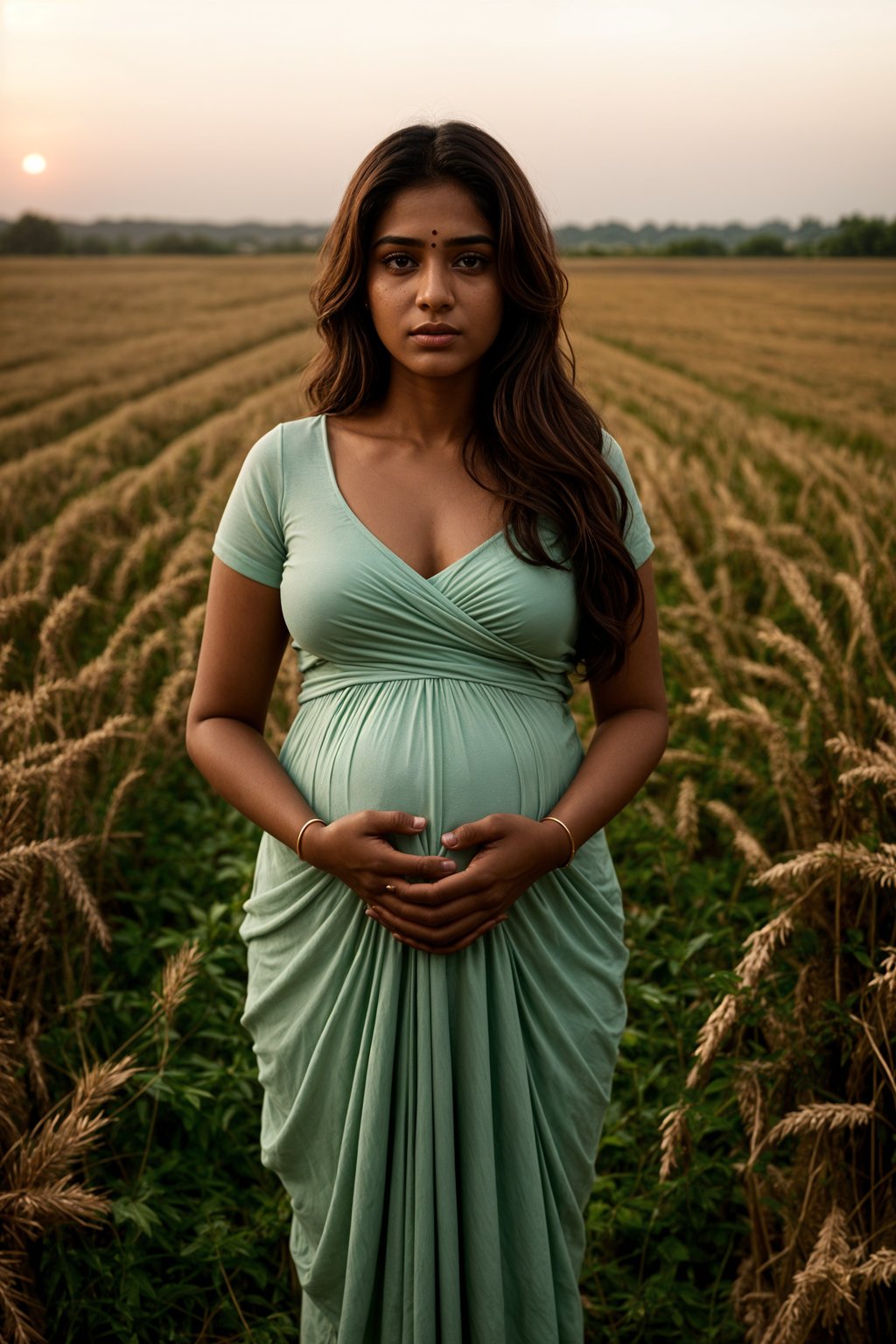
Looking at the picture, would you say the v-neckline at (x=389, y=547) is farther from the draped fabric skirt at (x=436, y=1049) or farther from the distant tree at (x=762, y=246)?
the distant tree at (x=762, y=246)

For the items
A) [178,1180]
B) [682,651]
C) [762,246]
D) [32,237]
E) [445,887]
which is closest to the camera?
[445,887]

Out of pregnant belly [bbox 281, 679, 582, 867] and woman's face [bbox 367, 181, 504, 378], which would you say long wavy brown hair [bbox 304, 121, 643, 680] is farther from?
pregnant belly [bbox 281, 679, 582, 867]

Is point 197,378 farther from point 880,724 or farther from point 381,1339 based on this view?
point 381,1339

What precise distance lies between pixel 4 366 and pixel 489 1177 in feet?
18.9

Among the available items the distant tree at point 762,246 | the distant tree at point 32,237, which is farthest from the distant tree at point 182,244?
the distant tree at point 762,246

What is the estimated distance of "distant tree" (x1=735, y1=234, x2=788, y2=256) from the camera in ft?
18.2

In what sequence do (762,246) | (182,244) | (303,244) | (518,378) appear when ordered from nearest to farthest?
(518,378)
(762,246)
(182,244)
(303,244)

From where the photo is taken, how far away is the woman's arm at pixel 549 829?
138 centimetres

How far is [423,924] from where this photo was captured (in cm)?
140

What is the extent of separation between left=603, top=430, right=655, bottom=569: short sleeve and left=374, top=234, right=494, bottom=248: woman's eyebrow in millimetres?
340

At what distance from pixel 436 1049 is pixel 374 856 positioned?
29 cm

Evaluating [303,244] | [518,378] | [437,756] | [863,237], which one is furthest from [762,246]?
[437,756]

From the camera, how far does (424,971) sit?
145 centimetres

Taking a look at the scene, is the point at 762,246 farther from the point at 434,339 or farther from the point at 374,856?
the point at 374,856
